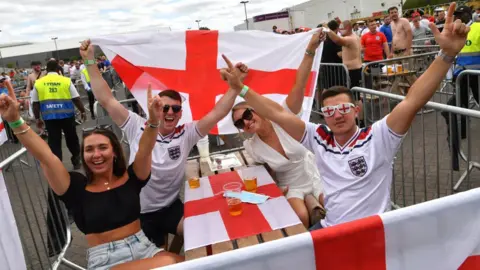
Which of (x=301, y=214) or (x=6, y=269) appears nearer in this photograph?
(x=6, y=269)

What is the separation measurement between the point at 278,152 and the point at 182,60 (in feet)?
4.49

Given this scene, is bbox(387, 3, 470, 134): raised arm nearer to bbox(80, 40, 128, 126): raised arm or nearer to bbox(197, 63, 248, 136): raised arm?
bbox(197, 63, 248, 136): raised arm

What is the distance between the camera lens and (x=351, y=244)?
1.25 metres

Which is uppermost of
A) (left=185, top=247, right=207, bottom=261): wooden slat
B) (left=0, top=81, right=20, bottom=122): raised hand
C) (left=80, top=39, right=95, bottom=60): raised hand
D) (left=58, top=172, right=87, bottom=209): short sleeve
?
(left=80, top=39, right=95, bottom=60): raised hand

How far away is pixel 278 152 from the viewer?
3.45 m

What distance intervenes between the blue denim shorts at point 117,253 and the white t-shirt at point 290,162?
1317mm

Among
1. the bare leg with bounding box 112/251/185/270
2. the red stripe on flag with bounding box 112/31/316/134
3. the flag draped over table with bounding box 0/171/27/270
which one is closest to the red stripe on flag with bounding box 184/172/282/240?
the bare leg with bounding box 112/251/185/270

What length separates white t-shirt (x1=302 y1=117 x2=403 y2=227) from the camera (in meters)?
2.47

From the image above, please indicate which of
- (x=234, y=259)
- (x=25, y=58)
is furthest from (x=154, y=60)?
(x=25, y=58)

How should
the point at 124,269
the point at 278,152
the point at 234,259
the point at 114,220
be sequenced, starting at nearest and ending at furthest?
the point at 234,259, the point at 124,269, the point at 114,220, the point at 278,152

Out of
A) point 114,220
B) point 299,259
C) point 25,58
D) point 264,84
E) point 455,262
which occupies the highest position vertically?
point 25,58

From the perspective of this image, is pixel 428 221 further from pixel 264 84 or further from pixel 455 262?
pixel 264 84

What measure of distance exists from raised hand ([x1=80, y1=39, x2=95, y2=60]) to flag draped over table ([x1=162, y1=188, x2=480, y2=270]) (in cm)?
280

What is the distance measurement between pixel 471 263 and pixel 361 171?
116 centimetres
